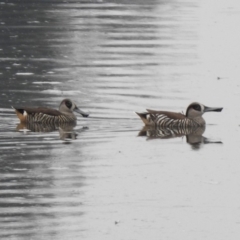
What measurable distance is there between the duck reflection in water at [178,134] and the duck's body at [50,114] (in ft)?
3.85

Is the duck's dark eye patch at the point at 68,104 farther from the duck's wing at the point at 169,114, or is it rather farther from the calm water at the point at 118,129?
the duck's wing at the point at 169,114

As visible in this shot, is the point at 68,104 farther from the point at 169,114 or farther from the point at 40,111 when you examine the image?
the point at 169,114

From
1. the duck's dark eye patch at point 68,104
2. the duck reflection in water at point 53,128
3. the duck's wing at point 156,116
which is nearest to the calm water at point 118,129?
the duck reflection in water at point 53,128

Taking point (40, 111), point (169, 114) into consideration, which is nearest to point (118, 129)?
point (169, 114)

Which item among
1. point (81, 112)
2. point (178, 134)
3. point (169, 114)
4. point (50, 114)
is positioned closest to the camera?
point (178, 134)

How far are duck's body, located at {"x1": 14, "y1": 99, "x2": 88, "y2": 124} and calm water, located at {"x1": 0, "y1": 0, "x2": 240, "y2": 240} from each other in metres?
0.20

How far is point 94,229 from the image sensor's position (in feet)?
40.4

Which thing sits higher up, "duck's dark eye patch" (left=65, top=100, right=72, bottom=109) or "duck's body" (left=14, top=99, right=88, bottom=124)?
"duck's dark eye patch" (left=65, top=100, right=72, bottom=109)

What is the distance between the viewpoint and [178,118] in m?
18.5

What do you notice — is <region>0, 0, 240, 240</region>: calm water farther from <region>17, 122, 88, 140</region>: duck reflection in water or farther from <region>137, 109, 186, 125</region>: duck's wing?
<region>137, 109, 186, 125</region>: duck's wing

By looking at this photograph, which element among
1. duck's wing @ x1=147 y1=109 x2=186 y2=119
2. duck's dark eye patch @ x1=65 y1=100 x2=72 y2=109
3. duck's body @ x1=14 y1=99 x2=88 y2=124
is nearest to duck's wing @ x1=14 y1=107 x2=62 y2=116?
duck's body @ x1=14 y1=99 x2=88 y2=124

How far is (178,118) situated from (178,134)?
412mm

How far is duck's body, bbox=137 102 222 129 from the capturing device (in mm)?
18203

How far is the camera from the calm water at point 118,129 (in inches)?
502
